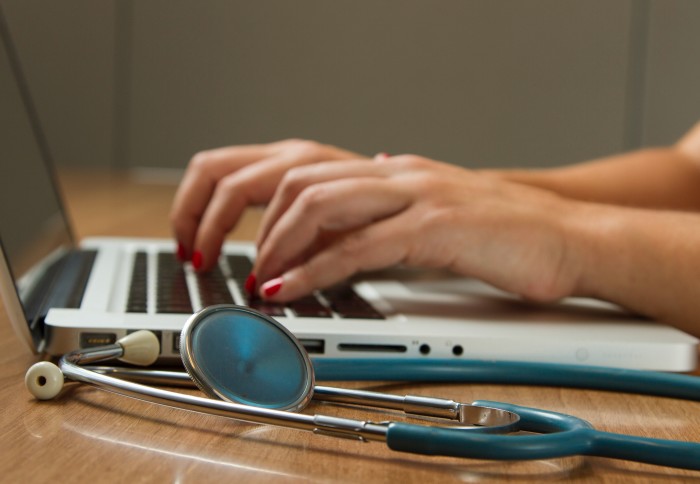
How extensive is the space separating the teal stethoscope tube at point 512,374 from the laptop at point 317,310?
12 mm

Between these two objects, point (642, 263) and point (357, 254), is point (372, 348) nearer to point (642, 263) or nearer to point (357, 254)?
point (357, 254)

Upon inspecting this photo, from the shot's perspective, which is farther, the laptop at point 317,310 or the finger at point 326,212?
the finger at point 326,212

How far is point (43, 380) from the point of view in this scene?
1.39 ft

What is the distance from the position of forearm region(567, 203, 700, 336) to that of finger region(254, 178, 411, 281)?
0.14m

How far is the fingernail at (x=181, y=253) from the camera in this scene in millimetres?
932

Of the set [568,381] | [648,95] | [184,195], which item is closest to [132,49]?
[648,95]

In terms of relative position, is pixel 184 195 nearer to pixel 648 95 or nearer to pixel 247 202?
pixel 247 202

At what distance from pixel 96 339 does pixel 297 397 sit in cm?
15

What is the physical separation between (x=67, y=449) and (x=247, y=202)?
0.52 meters

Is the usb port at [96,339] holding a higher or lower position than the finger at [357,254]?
higher

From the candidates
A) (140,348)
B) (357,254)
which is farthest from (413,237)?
(140,348)

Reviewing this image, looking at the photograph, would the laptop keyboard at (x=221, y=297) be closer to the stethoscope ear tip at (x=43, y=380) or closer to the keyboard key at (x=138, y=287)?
the keyboard key at (x=138, y=287)

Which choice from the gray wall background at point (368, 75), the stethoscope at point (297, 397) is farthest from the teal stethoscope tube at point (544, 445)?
the gray wall background at point (368, 75)

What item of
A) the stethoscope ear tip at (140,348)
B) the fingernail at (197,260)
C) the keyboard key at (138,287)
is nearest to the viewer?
the stethoscope ear tip at (140,348)
